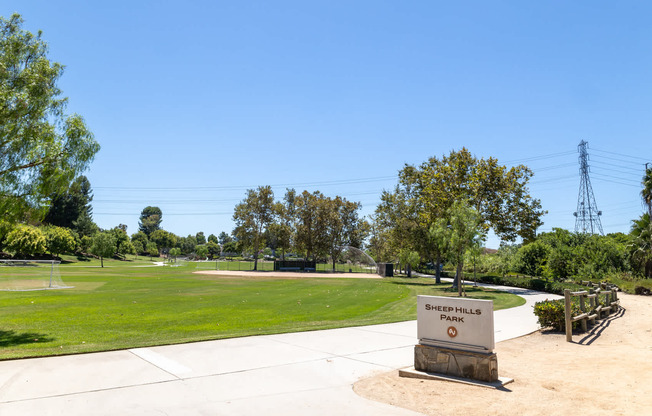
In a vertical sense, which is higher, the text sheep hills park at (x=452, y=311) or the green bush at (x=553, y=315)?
the text sheep hills park at (x=452, y=311)

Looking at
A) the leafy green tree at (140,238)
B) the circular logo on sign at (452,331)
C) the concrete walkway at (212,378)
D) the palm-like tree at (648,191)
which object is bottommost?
the concrete walkway at (212,378)

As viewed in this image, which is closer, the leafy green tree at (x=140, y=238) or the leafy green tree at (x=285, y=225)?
the leafy green tree at (x=285, y=225)

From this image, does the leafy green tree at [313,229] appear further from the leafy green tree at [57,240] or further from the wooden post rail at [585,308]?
the wooden post rail at [585,308]

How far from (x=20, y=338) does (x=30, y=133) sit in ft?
17.0

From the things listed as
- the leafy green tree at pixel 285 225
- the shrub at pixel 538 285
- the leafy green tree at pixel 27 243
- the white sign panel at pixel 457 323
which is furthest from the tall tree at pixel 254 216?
the white sign panel at pixel 457 323

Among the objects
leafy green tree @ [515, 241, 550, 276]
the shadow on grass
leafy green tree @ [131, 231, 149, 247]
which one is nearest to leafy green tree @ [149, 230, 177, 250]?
leafy green tree @ [131, 231, 149, 247]

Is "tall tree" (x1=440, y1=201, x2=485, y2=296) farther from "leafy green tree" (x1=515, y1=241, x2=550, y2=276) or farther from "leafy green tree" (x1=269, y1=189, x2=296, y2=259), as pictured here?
"leafy green tree" (x1=269, y1=189, x2=296, y2=259)

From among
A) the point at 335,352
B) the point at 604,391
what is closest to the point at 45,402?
the point at 335,352

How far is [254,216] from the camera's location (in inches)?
2891

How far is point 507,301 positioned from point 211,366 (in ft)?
64.2

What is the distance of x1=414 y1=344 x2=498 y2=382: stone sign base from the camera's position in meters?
7.11

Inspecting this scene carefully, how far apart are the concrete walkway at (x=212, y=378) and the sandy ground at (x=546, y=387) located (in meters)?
0.57

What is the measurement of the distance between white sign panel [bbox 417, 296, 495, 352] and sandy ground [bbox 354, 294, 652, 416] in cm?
73

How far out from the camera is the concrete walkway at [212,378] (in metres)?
5.71
